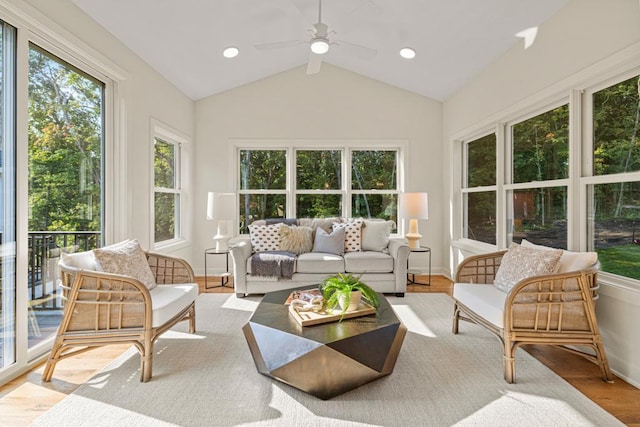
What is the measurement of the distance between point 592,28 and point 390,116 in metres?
2.99

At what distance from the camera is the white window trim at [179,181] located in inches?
166

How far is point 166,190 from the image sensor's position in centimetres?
476

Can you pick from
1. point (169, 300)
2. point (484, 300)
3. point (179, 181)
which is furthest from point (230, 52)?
point (484, 300)

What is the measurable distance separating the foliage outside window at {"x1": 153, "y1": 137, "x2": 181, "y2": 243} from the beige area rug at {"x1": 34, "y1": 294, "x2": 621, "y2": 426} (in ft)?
7.20

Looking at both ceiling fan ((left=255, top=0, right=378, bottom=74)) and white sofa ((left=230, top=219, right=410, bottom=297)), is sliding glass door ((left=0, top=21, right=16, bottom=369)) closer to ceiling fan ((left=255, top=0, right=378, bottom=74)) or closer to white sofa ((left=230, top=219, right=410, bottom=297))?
ceiling fan ((left=255, top=0, right=378, bottom=74))

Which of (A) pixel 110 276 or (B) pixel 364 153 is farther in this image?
(B) pixel 364 153

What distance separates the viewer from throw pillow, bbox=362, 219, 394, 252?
4.54 metres

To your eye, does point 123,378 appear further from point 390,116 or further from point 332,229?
point 390,116

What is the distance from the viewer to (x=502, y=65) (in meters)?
3.83

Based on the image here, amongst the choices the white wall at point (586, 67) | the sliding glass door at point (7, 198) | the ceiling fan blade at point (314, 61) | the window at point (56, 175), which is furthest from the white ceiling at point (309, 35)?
the sliding glass door at point (7, 198)

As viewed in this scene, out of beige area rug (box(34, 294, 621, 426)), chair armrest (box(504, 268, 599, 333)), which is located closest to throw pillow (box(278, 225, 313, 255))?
beige area rug (box(34, 294, 621, 426))

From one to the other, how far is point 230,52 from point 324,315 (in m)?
3.42

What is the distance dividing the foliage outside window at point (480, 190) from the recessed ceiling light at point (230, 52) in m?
3.26

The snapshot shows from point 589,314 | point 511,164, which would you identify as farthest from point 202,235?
point 589,314
